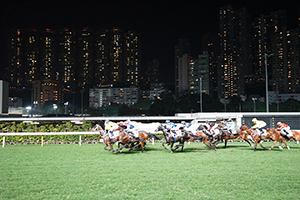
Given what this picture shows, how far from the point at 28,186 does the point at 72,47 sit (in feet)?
642

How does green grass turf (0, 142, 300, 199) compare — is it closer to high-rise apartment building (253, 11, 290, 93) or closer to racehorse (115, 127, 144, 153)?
racehorse (115, 127, 144, 153)

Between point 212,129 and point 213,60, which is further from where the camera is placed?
point 213,60

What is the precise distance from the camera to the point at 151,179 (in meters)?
6.27

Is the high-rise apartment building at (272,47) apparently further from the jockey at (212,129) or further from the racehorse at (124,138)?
the racehorse at (124,138)

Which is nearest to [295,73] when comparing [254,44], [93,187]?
[254,44]

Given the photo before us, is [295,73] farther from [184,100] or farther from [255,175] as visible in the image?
[255,175]

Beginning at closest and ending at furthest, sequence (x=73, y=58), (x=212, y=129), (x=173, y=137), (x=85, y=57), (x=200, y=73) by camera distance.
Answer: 1. (x=173, y=137)
2. (x=212, y=129)
3. (x=200, y=73)
4. (x=85, y=57)
5. (x=73, y=58)

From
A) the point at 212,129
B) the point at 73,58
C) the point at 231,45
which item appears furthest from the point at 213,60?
the point at 212,129

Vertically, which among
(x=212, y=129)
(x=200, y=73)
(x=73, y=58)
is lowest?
(x=212, y=129)

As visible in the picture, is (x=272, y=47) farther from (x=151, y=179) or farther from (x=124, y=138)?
(x=151, y=179)

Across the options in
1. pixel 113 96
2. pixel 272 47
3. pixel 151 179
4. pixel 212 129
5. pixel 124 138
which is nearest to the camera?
pixel 151 179

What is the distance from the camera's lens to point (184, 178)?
6.34 meters

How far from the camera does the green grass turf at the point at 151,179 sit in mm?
5145

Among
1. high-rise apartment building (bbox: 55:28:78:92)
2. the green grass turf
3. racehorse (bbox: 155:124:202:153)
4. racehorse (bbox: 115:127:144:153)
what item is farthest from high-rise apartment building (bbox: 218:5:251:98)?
the green grass turf
